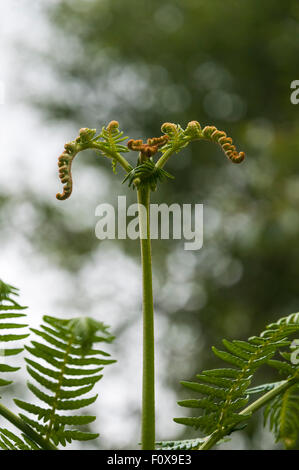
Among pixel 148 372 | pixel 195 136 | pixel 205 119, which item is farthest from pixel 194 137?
pixel 205 119

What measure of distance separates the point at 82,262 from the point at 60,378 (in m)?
5.02

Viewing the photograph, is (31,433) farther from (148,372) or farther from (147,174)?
(147,174)

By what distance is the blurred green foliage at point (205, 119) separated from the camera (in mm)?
4461

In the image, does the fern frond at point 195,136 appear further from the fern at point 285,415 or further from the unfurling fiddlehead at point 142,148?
the fern at point 285,415

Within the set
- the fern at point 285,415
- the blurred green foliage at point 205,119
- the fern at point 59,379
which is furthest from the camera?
the blurred green foliage at point 205,119

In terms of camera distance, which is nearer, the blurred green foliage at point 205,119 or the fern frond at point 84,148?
the fern frond at point 84,148

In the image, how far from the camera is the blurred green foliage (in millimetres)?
4461

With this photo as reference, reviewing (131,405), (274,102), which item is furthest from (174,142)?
(274,102)

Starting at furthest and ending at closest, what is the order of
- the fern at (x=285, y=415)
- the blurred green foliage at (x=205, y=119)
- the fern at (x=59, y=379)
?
the blurred green foliage at (x=205, y=119) → the fern at (x=285, y=415) → the fern at (x=59, y=379)

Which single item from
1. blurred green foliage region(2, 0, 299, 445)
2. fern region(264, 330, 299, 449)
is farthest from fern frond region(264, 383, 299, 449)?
blurred green foliage region(2, 0, 299, 445)

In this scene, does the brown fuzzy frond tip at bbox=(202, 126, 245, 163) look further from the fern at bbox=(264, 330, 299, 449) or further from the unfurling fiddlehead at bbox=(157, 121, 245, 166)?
the fern at bbox=(264, 330, 299, 449)

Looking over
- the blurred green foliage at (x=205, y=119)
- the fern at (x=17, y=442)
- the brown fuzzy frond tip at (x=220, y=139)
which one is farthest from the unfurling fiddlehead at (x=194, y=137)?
the blurred green foliage at (x=205, y=119)
